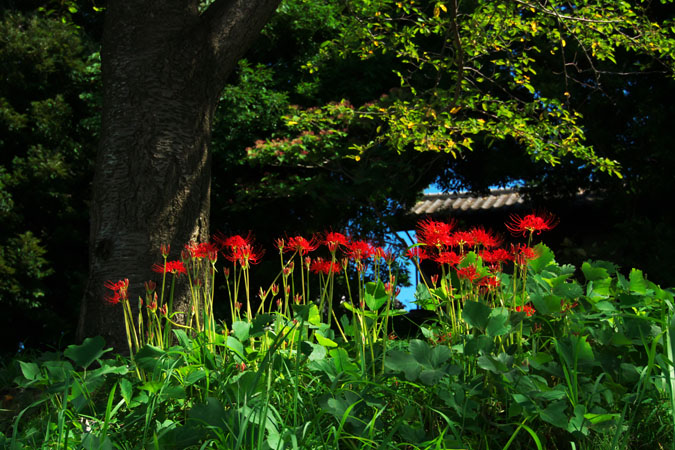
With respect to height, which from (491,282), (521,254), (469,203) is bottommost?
(469,203)

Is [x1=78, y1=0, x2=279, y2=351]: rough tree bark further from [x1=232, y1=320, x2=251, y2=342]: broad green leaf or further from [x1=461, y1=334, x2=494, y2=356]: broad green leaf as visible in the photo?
[x1=461, y1=334, x2=494, y2=356]: broad green leaf

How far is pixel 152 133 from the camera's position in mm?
3627

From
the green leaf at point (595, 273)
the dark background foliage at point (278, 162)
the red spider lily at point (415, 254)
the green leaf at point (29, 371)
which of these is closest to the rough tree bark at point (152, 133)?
the green leaf at point (29, 371)

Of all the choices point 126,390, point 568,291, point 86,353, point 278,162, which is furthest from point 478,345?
point 278,162

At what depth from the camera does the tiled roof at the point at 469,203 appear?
11695mm

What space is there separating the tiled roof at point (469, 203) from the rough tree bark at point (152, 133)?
7736 millimetres

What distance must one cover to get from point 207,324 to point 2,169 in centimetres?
802

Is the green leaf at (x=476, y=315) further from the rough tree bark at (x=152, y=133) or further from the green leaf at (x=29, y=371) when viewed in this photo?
the rough tree bark at (x=152, y=133)

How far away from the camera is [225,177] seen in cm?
984

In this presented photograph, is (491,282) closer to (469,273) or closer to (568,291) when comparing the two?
(469,273)

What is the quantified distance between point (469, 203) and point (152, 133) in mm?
9249

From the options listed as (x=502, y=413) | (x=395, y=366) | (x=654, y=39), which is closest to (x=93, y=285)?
(x=395, y=366)

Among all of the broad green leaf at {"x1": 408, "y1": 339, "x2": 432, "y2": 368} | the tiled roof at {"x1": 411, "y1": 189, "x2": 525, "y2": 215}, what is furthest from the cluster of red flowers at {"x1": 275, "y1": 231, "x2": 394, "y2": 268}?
the tiled roof at {"x1": 411, "y1": 189, "x2": 525, "y2": 215}

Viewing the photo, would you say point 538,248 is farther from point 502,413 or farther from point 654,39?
point 654,39
